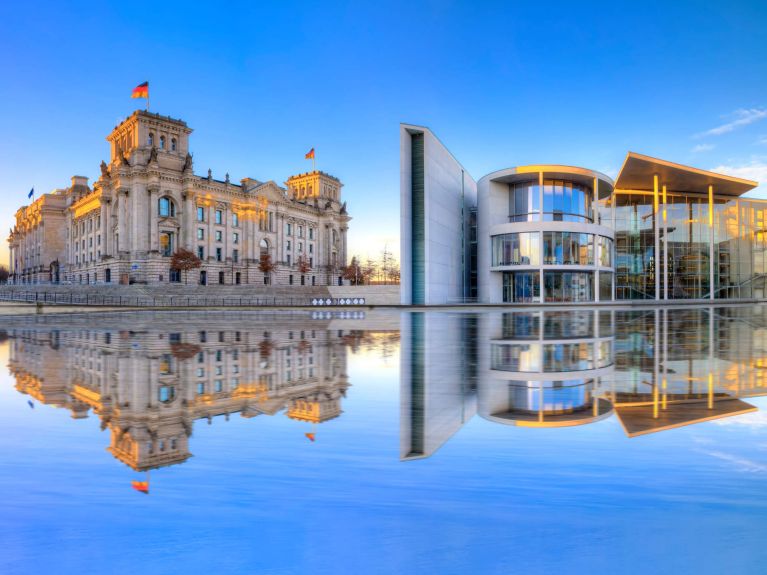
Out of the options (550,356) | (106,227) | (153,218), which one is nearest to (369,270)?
(153,218)

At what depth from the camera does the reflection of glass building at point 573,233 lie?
44.8m

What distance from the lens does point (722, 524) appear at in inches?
121

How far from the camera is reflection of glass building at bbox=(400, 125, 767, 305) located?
44.8m

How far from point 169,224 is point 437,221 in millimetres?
52014

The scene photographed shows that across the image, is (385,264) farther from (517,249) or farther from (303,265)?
(517,249)

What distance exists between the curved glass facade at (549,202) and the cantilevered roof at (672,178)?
252 inches

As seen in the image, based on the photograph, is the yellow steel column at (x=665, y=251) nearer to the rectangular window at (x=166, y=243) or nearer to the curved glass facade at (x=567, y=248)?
the curved glass facade at (x=567, y=248)

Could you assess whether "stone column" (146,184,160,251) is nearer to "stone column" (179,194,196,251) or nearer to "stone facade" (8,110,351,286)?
"stone facade" (8,110,351,286)

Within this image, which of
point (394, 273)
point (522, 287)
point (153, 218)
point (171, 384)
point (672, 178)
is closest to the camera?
point (171, 384)

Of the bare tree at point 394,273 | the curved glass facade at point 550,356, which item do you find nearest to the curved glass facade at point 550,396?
the curved glass facade at point 550,356

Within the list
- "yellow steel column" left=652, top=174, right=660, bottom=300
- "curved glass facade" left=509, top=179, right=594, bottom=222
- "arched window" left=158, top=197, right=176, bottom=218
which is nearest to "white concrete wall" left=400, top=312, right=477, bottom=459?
"curved glass facade" left=509, top=179, right=594, bottom=222

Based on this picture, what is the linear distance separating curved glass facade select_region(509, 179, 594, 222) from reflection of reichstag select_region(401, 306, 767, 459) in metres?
38.2

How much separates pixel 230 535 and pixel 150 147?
289 ft

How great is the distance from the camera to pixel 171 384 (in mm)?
7555
